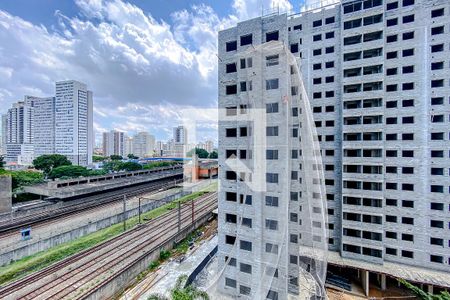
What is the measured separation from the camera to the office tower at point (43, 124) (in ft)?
227

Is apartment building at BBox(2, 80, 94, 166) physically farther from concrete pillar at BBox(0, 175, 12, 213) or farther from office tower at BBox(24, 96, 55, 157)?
concrete pillar at BBox(0, 175, 12, 213)

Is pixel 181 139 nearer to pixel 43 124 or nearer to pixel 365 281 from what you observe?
pixel 43 124

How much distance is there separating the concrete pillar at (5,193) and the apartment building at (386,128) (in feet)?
108

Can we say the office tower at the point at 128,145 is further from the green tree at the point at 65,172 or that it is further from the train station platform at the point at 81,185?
the green tree at the point at 65,172

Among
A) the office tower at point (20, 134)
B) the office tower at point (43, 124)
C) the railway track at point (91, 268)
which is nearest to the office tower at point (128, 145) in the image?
the office tower at point (20, 134)

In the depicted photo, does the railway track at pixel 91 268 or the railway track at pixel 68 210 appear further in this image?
the railway track at pixel 68 210

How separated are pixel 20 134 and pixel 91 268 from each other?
294 feet

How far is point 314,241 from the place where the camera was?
14297 mm

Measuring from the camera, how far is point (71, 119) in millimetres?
66375

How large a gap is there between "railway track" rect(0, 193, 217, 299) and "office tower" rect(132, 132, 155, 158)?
98158mm

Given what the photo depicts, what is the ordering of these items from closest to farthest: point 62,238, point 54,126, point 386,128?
point 386,128 < point 62,238 < point 54,126

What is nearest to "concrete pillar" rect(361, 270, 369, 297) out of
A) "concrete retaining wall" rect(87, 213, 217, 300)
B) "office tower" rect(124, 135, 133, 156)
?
"concrete retaining wall" rect(87, 213, 217, 300)

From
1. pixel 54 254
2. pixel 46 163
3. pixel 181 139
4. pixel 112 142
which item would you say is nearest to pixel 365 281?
pixel 54 254

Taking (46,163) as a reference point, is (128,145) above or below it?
above
